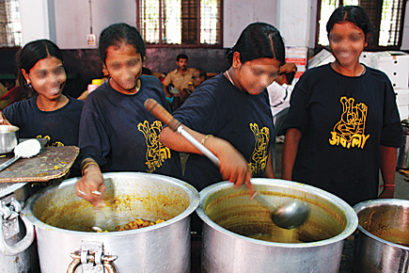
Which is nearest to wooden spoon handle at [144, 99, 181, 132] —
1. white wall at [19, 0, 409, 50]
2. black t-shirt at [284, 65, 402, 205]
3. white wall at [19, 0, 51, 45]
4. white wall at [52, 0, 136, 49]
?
black t-shirt at [284, 65, 402, 205]

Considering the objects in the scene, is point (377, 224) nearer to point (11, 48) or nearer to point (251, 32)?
point (251, 32)

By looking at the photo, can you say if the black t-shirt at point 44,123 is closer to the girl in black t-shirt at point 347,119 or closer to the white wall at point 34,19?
the girl in black t-shirt at point 347,119

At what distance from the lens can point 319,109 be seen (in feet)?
5.30

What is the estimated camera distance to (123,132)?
4.69ft

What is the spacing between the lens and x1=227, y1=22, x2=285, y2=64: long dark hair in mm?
1149

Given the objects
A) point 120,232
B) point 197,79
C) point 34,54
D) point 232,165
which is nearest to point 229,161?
point 232,165

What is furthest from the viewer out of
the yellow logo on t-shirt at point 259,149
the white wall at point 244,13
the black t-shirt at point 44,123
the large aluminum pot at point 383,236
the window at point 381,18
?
the white wall at point 244,13

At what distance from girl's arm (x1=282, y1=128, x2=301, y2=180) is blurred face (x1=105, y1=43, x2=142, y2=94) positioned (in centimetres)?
81

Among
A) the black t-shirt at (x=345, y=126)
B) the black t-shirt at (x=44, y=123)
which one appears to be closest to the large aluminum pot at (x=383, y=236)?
the black t-shirt at (x=345, y=126)

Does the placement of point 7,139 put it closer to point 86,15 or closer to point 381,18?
point 86,15

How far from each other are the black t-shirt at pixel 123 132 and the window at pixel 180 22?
6990 millimetres

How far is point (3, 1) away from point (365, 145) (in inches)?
383

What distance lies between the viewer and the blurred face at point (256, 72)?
3.84 ft

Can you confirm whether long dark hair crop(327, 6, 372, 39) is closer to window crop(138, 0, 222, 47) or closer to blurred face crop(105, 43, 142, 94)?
blurred face crop(105, 43, 142, 94)
